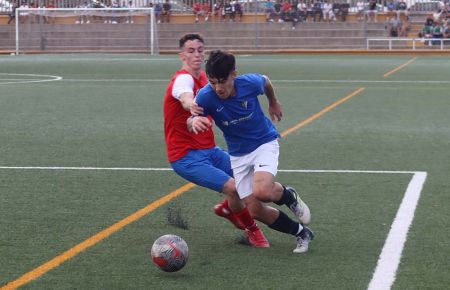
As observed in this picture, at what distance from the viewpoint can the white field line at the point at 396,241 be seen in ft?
21.9

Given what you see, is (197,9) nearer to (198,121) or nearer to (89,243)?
(89,243)

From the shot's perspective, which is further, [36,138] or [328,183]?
[36,138]

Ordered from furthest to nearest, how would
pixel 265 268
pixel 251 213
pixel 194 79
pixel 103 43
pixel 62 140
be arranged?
1. pixel 103 43
2. pixel 62 140
3. pixel 194 79
4. pixel 251 213
5. pixel 265 268

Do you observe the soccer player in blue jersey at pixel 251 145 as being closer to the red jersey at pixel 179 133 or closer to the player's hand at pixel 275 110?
the player's hand at pixel 275 110

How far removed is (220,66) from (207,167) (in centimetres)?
118

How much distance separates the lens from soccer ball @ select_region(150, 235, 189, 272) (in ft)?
22.4

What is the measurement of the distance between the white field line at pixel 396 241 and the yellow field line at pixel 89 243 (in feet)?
7.12

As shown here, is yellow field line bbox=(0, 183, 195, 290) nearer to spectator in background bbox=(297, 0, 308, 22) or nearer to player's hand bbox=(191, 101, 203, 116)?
player's hand bbox=(191, 101, 203, 116)

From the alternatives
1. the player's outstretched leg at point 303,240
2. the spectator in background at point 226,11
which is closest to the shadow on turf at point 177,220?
the player's outstretched leg at point 303,240

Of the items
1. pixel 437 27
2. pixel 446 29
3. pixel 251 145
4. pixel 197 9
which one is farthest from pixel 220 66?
pixel 197 9

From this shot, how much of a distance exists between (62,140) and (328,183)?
5.30 meters

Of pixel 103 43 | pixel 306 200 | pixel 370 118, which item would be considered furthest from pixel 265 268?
pixel 103 43

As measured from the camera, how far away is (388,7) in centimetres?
4856

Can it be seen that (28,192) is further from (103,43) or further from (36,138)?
(103,43)
